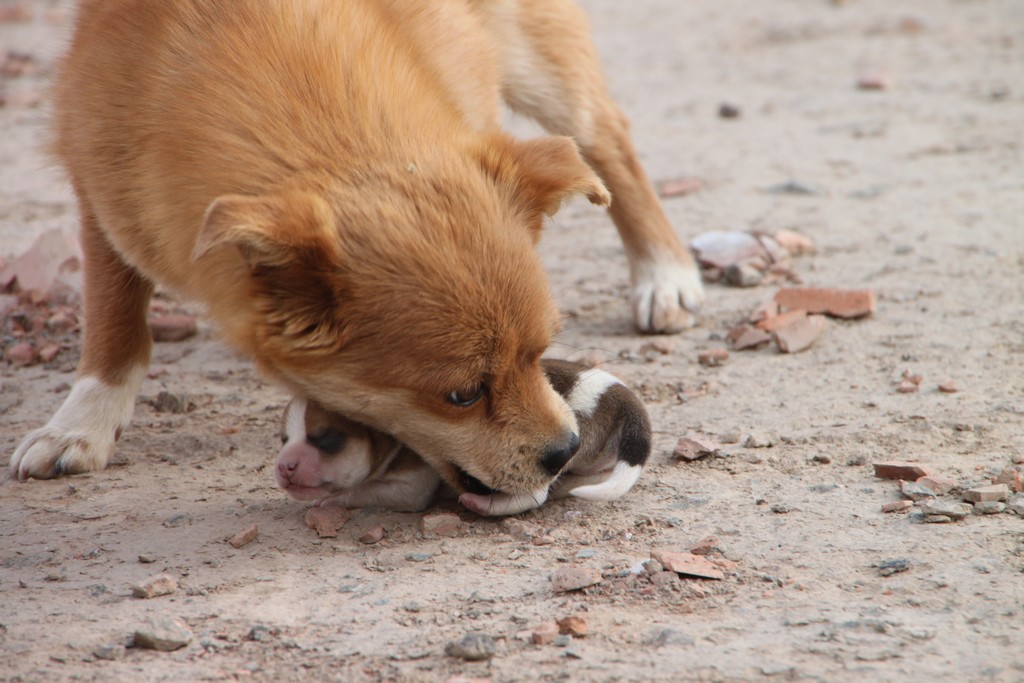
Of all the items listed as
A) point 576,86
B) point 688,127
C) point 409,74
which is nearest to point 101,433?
point 409,74

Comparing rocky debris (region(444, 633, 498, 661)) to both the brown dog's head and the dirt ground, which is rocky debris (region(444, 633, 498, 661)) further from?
the brown dog's head

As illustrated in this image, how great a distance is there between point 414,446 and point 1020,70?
7.23 m

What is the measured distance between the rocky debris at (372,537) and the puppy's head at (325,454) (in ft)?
0.65

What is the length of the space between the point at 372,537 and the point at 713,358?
2.03 meters

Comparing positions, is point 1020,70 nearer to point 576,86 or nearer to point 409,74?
point 576,86

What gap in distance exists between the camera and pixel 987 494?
3.31 meters

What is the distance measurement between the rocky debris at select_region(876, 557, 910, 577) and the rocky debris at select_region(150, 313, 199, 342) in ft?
11.5

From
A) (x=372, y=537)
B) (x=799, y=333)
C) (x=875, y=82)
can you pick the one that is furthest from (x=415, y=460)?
(x=875, y=82)

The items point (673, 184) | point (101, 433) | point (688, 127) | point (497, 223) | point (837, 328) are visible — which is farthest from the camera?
point (688, 127)

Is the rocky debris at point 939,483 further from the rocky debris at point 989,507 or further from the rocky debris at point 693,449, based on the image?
the rocky debris at point 693,449

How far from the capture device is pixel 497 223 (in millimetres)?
3342

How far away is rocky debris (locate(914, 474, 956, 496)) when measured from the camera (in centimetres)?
343

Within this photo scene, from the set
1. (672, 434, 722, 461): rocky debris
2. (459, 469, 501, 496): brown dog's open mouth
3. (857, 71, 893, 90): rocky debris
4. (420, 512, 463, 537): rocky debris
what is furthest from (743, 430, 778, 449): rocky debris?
(857, 71, 893, 90): rocky debris

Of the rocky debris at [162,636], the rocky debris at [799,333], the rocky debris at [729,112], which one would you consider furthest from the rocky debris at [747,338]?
Answer: the rocky debris at [729,112]
